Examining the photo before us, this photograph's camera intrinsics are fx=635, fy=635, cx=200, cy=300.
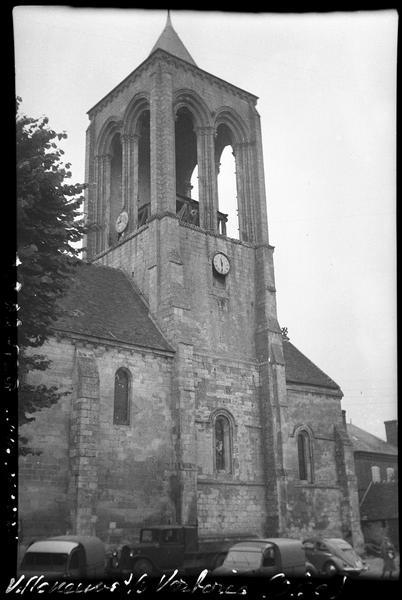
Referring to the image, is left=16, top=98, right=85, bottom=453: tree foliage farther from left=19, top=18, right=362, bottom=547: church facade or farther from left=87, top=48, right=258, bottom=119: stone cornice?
left=87, top=48, right=258, bottom=119: stone cornice

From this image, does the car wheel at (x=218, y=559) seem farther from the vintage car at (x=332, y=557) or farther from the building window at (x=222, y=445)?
the building window at (x=222, y=445)

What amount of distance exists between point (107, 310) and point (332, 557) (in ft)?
46.3

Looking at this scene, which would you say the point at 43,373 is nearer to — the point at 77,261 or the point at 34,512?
the point at 34,512

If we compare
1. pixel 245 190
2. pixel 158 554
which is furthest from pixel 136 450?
pixel 245 190

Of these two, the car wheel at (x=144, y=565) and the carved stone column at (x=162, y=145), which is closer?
the car wheel at (x=144, y=565)

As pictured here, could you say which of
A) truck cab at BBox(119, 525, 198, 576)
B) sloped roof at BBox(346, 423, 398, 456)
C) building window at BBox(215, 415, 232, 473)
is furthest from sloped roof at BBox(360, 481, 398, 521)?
truck cab at BBox(119, 525, 198, 576)

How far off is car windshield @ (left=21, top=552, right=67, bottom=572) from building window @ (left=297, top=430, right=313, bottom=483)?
55.3 feet

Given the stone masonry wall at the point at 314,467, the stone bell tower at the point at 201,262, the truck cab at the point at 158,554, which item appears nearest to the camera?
the truck cab at the point at 158,554

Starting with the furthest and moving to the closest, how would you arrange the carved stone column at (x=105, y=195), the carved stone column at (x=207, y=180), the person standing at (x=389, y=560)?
the carved stone column at (x=105, y=195) < the carved stone column at (x=207, y=180) < the person standing at (x=389, y=560)

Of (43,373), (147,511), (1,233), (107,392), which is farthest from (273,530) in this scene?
(1,233)

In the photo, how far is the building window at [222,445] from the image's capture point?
84.8 ft

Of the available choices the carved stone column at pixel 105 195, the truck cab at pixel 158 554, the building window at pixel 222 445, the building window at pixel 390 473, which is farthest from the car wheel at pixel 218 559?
the building window at pixel 390 473

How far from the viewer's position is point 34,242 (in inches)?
528

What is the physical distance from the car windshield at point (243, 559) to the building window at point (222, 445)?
12.4 m
